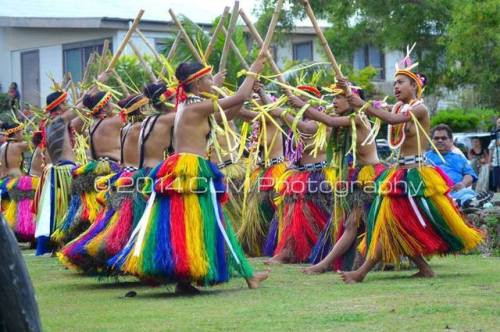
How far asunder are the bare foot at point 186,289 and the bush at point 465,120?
17802 mm

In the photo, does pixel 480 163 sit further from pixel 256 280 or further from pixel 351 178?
pixel 256 280

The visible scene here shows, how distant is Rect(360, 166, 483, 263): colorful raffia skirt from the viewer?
26.3 feet

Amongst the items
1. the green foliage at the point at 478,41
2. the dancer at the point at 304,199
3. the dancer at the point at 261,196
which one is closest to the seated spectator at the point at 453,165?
the dancer at the point at 261,196

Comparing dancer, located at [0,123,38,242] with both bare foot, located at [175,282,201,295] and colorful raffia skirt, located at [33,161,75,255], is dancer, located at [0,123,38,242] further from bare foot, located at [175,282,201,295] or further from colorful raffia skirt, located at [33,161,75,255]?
bare foot, located at [175,282,201,295]

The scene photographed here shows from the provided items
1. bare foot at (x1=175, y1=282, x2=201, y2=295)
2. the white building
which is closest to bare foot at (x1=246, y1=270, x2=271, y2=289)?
bare foot at (x1=175, y1=282, x2=201, y2=295)

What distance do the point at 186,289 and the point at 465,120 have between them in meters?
18.6

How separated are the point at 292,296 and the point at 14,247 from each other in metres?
4.35

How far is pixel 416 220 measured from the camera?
8.07 metres

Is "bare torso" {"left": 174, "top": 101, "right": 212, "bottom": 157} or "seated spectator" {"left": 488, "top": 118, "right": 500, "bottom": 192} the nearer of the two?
"bare torso" {"left": 174, "top": 101, "right": 212, "bottom": 157}

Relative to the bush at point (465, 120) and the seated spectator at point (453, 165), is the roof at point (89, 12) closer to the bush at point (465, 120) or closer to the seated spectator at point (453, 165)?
the bush at point (465, 120)

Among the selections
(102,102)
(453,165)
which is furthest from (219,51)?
(102,102)

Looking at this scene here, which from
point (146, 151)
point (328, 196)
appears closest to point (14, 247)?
point (146, 151)

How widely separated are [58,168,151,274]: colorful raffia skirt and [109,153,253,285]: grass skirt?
0.46 m

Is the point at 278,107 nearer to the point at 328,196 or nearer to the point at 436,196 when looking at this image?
the point at 328,196
